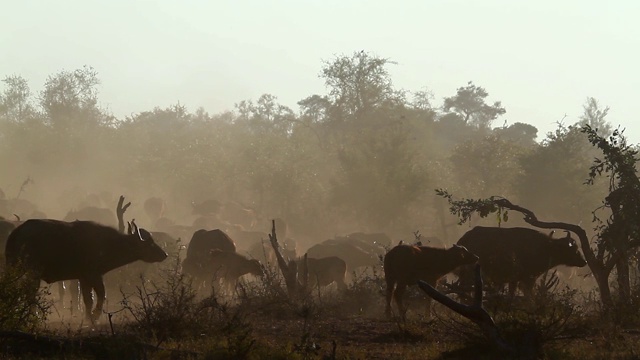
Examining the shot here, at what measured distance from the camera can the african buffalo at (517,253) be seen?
1873 centimetres

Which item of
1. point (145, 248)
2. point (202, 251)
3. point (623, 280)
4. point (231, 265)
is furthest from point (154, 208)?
point (623, 280)

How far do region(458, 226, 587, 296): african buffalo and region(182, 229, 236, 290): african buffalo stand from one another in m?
7.86

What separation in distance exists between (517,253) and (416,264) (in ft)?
10.4

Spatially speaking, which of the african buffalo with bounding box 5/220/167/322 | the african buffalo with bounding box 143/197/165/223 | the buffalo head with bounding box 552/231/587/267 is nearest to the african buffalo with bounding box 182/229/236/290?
the african buffalo with bounding box 5/220/167/322

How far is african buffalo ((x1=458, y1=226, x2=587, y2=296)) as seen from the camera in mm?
18734

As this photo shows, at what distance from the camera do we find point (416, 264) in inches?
684

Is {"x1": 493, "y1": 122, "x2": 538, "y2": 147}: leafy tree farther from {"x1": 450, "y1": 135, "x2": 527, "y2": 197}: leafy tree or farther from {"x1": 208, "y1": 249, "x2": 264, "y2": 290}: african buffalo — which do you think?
{"x1": 208, "y1": 249, "x2": 264, "y2": 290}: african buffalo

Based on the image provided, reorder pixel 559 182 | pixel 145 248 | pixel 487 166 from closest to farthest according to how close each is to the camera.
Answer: pixel 145 248 < pixel 559 182 < pixel 487 166

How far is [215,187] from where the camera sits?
64.1 meters

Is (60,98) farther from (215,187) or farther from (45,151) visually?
(215,187)

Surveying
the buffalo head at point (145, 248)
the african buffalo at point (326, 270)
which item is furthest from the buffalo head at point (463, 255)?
the african buffalo at point (326, 270)

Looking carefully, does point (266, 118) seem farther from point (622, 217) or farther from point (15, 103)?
point (622, 217)

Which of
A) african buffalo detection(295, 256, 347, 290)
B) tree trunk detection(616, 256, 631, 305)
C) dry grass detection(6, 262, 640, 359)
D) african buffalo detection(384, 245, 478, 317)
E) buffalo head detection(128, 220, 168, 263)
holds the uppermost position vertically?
buffalo head detection(128, 220, 168, 263)

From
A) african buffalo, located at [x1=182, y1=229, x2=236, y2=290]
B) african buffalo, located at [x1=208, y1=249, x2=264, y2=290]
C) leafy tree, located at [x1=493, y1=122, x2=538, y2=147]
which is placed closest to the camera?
african buffalo, located at [x1=208, y1=249, x2=264, y2=290]
